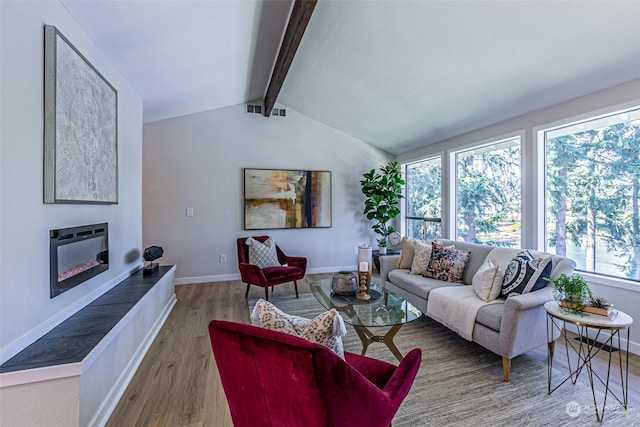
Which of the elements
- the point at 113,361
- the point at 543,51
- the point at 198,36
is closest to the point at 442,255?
the point at 543,51

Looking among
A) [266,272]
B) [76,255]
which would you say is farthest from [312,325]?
[266,272]

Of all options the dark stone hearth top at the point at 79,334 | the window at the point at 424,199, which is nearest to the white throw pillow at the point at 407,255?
the window at the point at 424,199

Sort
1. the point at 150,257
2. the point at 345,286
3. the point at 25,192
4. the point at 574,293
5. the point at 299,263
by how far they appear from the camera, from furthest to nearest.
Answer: the point at 299,263, the point at 150,257, the point at 345,286, the point at 574,293, the point at 25,192

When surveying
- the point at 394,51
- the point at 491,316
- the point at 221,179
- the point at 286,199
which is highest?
the point at 394,51

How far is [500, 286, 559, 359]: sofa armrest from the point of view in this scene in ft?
6.40

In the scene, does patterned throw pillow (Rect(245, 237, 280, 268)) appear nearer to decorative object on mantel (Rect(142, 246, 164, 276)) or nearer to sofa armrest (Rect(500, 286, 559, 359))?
decorative object on mantel (Rect(142, 246, 164, 276))

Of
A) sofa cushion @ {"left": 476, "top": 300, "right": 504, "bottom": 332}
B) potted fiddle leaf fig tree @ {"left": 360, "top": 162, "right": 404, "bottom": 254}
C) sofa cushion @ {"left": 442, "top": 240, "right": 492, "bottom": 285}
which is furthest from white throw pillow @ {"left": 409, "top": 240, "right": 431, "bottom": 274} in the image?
potted fiddle leaf fig tree @ {"left": 360, "top": 162, "right": 404, "bottom": 254}

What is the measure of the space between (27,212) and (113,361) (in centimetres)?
103

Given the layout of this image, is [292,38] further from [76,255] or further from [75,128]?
[76,255]

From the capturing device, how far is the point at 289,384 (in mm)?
809

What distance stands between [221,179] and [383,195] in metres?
2.80

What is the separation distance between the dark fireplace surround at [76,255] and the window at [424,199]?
14.5ft

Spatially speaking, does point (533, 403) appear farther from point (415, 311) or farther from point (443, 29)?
point (443, 29)

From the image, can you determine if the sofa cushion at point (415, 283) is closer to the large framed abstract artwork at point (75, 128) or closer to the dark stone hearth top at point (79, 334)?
the dark stone hearth top at point (79, 334)
